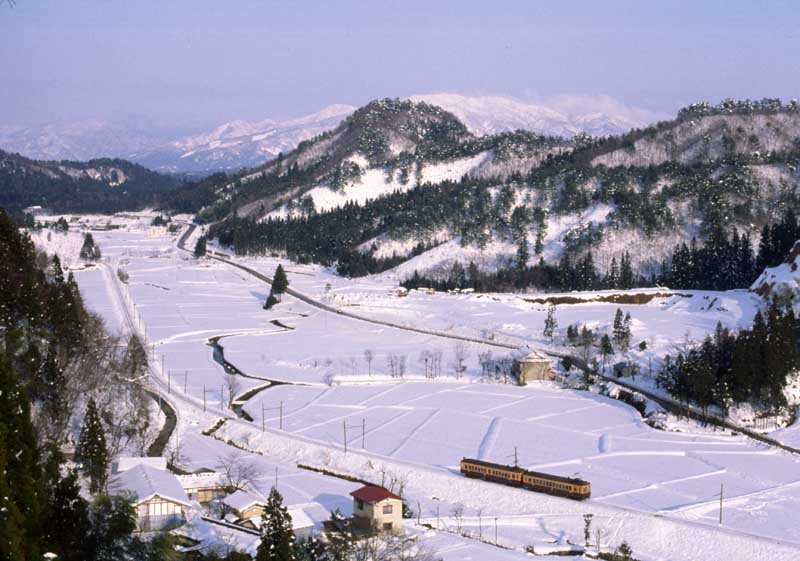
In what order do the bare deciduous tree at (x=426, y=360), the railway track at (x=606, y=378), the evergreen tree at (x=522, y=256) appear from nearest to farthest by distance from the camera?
1. the railway track at (x=606, y=378)
2. the bare deciduous tree at (x=426, y=360)
3. the evergreen tree at (x=522, y=256)

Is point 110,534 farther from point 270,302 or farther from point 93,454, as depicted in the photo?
point 270,302

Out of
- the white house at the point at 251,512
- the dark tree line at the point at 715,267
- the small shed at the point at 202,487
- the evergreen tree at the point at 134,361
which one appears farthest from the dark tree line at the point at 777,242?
the white house at the point at 251,512

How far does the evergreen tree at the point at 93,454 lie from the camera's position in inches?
1105

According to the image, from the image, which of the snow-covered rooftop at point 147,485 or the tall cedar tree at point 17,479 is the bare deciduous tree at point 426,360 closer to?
the snow-covered rooftop at point 147,485

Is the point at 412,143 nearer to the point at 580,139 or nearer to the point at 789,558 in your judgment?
the point at 580,139

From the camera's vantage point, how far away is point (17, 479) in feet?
65.3

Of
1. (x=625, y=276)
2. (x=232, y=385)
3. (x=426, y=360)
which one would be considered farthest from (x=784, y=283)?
(x=232, y=385)

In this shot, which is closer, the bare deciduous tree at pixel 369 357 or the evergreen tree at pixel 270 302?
the bare deciduous tree at pixel 369 357

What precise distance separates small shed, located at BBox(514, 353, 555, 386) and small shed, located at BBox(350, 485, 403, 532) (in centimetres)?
2377

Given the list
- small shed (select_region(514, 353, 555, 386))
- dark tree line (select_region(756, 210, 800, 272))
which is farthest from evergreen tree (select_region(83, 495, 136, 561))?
dark tree line (select_region(756, 210, 800, 272))

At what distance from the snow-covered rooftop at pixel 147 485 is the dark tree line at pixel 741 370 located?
2615 centimetres

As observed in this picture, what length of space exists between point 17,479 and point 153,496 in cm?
629

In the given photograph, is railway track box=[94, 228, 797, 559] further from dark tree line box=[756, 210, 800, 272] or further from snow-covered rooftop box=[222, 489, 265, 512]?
dark tree line box=[756, 210, 800, 272]

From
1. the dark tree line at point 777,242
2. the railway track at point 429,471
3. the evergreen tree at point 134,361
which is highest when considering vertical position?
the dark tree line at point 777,242
